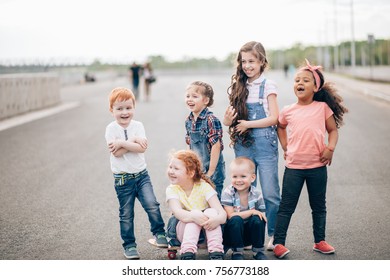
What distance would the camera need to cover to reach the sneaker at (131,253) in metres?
5.13

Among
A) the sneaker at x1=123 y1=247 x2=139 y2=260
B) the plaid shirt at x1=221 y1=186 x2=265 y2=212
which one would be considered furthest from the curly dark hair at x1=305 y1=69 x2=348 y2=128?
the sneaker at x1=123 y1=247 x2=139 y2=260

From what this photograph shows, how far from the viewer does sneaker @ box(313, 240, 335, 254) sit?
203 inches

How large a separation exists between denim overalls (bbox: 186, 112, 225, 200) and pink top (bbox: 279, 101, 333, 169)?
695mm

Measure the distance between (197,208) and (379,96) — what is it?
19.0m

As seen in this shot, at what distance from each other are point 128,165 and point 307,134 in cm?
148

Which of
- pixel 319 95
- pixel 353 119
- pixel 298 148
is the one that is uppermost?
pixel 319 95

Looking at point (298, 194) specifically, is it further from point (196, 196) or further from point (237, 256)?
point (196, 196)

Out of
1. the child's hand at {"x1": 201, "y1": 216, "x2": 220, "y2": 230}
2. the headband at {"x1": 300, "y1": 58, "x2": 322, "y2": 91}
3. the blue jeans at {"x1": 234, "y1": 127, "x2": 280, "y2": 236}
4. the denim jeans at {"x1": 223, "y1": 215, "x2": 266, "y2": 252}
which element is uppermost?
the headband at {"x1": 300, "y1": 58, "x2": 322, "y2": 91}

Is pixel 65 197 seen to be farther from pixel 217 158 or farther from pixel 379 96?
pixel 379 96

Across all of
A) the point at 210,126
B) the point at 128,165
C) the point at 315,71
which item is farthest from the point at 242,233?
the point at 315,71

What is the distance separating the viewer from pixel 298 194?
521 cm

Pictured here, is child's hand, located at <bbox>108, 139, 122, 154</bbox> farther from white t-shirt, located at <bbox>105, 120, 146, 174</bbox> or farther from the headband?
the headband
